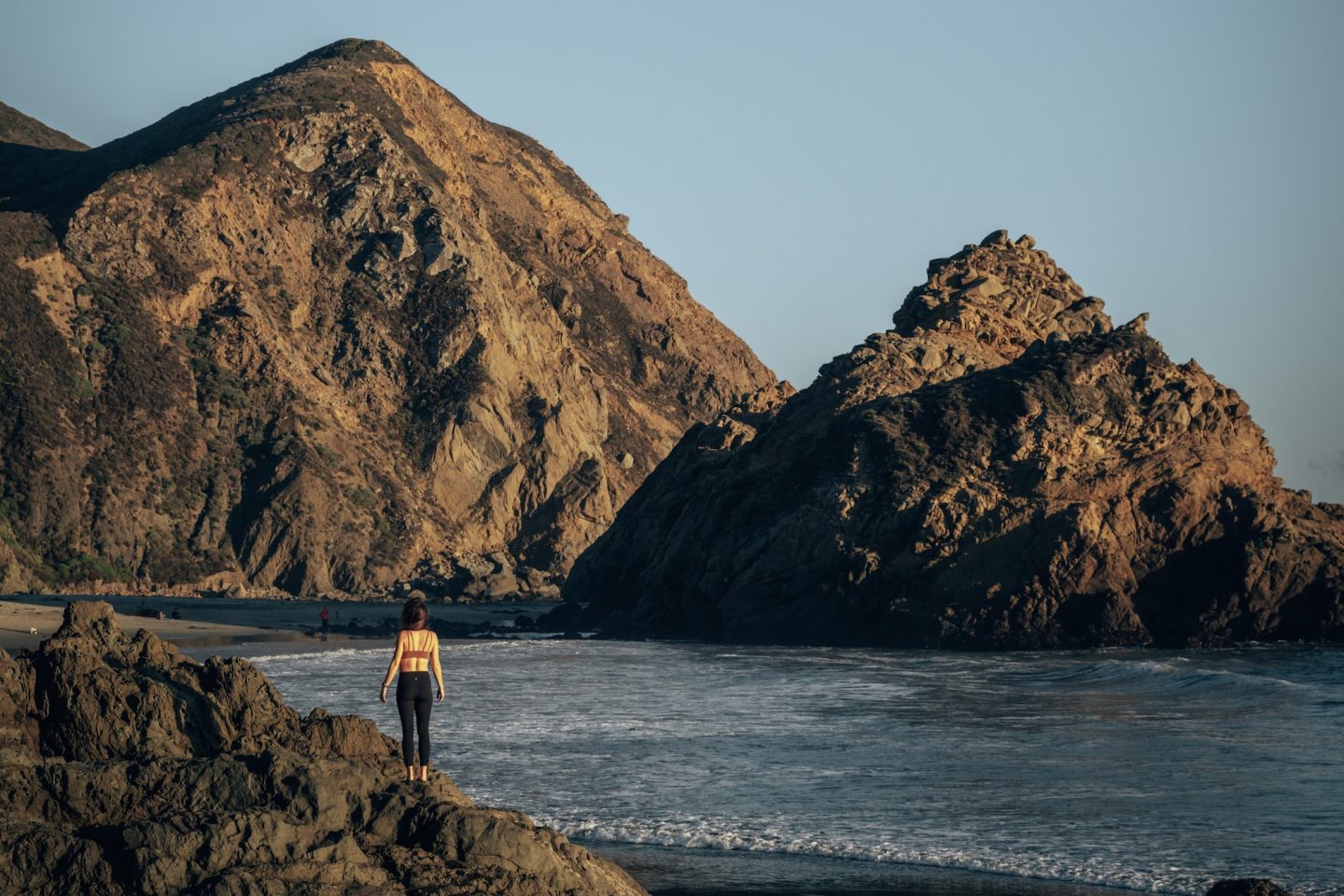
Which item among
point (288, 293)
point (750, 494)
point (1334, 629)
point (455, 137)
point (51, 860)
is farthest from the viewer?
point (455, 137)

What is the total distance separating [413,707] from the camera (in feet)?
41.3

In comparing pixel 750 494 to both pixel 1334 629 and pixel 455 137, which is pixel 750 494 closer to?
pixel 1334 629

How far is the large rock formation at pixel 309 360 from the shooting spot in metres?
78.9

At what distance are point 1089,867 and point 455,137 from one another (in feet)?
367

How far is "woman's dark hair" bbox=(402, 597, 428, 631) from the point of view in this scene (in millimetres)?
12484

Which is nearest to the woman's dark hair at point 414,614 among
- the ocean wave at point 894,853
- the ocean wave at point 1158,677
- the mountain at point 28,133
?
the ocean wave at point 894,853

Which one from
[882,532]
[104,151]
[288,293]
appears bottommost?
[882,532]

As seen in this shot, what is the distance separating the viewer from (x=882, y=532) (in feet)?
167

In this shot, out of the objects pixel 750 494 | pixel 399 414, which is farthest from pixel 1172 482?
pixel 399 414

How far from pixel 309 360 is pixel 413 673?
83.9 metres

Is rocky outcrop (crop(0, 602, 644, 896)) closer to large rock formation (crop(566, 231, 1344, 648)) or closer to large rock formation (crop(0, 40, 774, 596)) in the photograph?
large rock formation (crop(566, 231, 1344, 648))

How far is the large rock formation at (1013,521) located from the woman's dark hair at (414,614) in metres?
37.5

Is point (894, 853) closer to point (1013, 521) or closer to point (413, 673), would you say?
point (413, 673)

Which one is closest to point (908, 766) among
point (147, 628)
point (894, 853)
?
point (894, 853)
